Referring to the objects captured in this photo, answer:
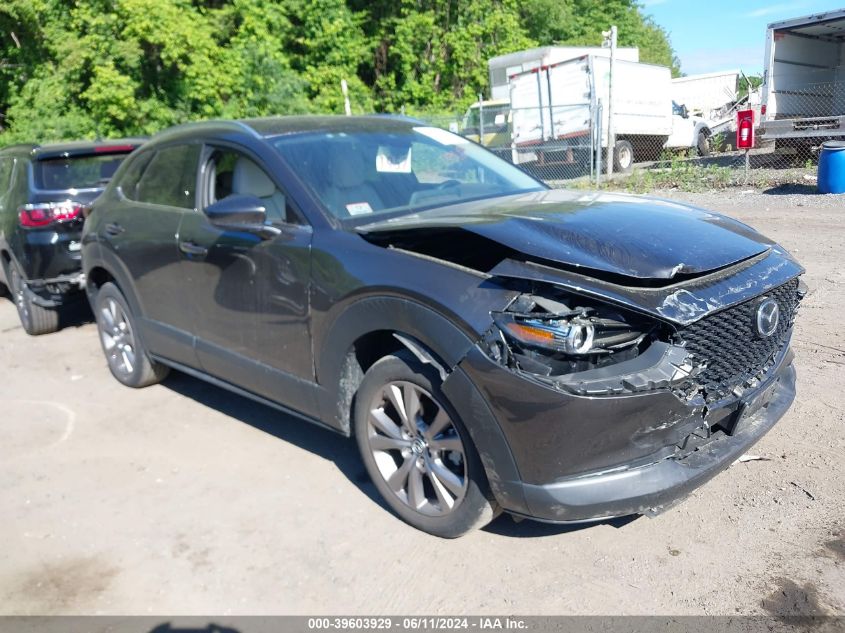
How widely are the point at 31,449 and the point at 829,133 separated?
15.1 metres


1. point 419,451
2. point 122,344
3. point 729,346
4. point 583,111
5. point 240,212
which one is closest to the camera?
point 729,346

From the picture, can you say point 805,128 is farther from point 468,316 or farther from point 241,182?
point 468,316

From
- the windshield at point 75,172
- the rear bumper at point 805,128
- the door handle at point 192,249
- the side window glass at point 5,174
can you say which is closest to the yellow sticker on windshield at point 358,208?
the door handle at point 192,249

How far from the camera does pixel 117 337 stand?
5.81 meters

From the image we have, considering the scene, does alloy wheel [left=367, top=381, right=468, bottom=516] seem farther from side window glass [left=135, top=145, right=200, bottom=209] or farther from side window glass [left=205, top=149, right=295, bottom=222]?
side window glass [left=135, top=145, right=200, bottom=209]

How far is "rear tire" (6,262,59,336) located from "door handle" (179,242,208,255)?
357 centimetres

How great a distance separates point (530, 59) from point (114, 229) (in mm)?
20364

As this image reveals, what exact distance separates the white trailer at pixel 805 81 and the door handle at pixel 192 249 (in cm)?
1409

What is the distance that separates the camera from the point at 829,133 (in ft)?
49.4

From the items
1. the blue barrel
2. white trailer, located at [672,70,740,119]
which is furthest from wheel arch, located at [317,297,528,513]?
white trailer, located at [672,70,740,119]

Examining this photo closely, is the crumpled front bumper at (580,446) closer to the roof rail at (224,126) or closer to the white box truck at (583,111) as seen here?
the roof rail at (224,126)

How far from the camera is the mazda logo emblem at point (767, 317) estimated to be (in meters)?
3.27

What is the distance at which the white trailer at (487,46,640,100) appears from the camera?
900 inches

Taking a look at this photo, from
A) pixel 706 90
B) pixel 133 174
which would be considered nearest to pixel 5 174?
pixel 133 174
